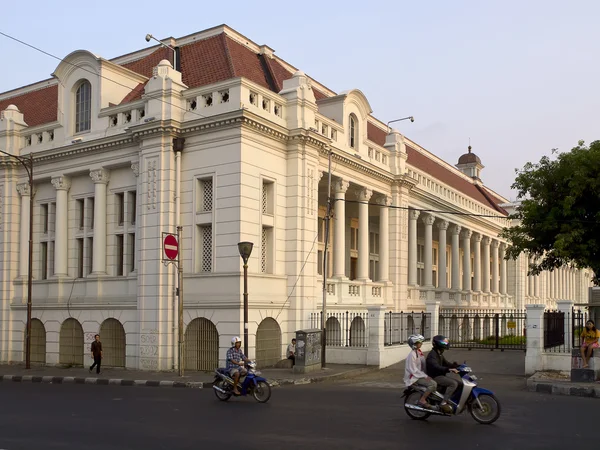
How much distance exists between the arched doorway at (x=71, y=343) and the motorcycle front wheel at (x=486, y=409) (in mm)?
19790

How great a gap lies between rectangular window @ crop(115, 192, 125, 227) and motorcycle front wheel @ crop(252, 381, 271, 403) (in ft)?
46.1

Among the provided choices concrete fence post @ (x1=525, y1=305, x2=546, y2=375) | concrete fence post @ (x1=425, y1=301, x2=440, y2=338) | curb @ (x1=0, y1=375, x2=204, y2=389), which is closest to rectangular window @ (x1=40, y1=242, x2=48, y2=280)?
curb @ (x1=0, y1=375, x2=204, y2=389)

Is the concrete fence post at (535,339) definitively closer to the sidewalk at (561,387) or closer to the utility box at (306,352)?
the sidewalk at (561,387)

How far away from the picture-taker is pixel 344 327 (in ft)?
94.7

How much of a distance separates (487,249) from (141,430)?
145 ft

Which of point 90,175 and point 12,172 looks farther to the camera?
point 12,172

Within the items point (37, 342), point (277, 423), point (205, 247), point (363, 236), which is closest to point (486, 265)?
point (363, 236)

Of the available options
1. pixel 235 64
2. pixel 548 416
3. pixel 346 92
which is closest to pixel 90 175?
pixel 235 64

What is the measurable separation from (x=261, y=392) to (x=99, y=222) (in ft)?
47.7

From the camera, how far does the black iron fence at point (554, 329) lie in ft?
73.5

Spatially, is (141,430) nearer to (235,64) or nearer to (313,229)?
(313,229)

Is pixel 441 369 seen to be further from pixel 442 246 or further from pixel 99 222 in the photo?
pixel 442 246

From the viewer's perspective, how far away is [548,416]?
12859mm

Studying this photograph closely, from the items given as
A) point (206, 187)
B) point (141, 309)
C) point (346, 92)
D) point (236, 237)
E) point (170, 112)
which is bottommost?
point (141, 309)
